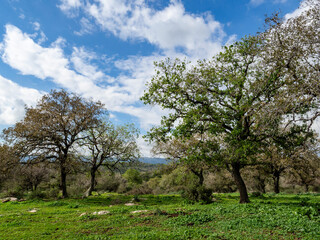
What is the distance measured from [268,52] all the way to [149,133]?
10.8 metres

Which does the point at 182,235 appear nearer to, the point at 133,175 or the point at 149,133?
the point at 149,133

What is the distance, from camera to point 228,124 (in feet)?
53.9

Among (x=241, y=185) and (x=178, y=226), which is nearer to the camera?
(x=178, y=226)

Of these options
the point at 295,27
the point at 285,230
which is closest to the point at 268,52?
the point at 295,27

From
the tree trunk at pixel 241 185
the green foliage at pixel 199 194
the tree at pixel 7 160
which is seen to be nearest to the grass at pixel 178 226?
the tree trunk at pixel 241 185

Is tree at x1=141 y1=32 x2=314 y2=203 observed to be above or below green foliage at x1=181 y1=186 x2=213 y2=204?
above

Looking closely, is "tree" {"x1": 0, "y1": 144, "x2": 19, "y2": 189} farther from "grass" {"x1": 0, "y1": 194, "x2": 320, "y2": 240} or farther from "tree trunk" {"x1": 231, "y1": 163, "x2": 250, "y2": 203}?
"tree trunk" {"x1": 231, "y1": 163, "x2": 250, "y2": 203}

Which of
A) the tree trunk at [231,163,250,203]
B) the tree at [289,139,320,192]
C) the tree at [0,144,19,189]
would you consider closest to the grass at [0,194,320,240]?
the tree at [289,139,320,192]

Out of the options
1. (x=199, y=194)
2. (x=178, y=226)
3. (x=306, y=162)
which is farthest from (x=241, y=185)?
(x=178, y=226)

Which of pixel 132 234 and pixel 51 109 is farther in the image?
pixel 51 109

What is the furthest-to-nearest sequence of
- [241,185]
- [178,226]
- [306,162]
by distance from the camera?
[306,162] < [241,185] < [178,226]

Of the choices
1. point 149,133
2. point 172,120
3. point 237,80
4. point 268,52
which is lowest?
point 149,133

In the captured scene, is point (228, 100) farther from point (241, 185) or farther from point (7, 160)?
point (7, 160)

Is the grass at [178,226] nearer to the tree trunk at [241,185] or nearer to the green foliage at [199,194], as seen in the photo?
the tree trunk at [241,185]
